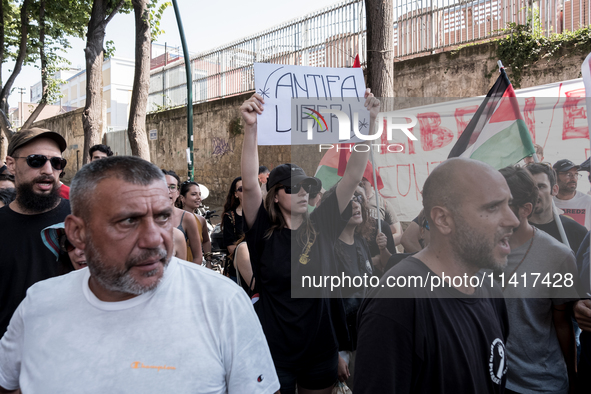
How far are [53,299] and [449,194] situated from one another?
1.31 metres

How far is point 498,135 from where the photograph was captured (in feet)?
6.70

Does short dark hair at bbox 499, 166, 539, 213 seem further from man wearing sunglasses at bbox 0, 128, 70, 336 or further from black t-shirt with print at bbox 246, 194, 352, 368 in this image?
man wearing sunglasses at bbox 0, 128, 70, 336

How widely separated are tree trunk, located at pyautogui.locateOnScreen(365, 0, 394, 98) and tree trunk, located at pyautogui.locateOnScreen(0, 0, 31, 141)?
461 inches

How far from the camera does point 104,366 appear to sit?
129cm

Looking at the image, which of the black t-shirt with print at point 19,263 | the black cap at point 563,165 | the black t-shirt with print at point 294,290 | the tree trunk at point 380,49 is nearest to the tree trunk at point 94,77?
the tree trunk at point 380,49

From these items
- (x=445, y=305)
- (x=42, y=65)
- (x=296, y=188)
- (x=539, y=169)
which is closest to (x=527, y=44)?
(x=539, y=169)

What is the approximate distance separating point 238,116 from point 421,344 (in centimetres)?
1150

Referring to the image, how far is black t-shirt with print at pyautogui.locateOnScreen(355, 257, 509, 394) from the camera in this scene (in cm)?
135

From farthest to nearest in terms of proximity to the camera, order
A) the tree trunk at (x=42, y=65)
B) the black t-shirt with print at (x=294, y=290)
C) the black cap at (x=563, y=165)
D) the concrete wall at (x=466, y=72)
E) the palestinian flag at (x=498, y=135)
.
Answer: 1. the tree trunk at (x=42, y=65)
2. the concrete wall at (x=466, y=72)
3. the black cap at (x=563, y=165)
4. the black t-shirt with print at (x=294, y=290)
5. the palestinian flag at (x=498, y=135)

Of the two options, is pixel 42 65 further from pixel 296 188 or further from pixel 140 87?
pixel 296 188

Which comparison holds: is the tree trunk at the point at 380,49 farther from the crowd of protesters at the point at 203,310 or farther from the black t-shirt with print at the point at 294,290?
the crowd of protesters at the point at 203,310

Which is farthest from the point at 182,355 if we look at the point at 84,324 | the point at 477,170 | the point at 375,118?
the point at 375,118

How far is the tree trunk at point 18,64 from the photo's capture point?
12359 millimetres

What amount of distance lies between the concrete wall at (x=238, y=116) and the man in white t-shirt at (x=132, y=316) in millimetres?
5213
